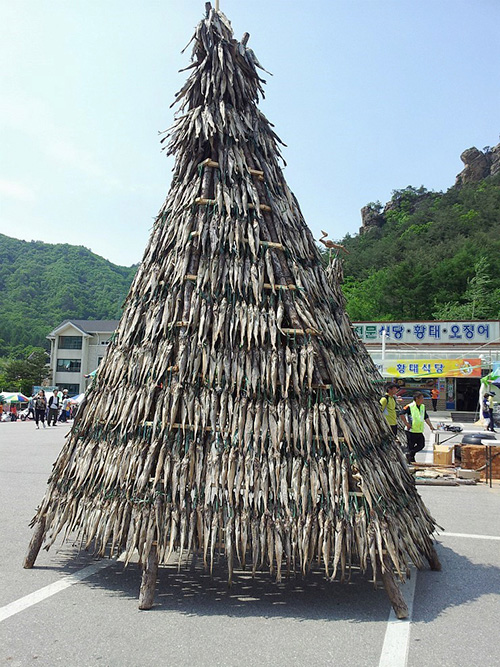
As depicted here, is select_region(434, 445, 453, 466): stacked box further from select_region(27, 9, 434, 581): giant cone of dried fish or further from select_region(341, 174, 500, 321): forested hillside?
select_region(341, 174, 500, 321): forested hillside

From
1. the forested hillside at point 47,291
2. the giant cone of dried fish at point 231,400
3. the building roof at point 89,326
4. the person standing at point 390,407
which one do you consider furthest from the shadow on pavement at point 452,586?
the forested hillside at point 47,291

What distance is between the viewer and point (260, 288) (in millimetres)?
4863

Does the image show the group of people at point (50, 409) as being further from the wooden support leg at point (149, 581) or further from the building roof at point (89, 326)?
the building roof at point (89, 326)

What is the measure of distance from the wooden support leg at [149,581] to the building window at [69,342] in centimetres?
5550

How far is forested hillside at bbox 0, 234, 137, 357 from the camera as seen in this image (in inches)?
3248

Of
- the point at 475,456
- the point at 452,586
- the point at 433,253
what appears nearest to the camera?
the point at 452,586

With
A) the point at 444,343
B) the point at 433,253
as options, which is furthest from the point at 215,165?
the point at 433,253

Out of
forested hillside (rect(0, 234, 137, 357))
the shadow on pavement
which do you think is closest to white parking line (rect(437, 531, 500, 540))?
the shadow on pavement

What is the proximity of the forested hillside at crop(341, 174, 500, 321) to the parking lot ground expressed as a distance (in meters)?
37.0

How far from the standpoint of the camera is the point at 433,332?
32.7m

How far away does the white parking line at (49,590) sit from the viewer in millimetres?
4195

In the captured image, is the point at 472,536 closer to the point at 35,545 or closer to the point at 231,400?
the point at 231,400

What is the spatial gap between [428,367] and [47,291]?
78361 millimetres

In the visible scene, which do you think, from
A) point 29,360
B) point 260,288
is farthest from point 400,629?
point 29,360
